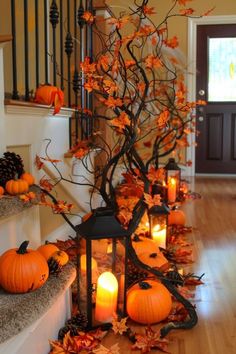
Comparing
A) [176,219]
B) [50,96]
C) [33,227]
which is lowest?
[176,219]

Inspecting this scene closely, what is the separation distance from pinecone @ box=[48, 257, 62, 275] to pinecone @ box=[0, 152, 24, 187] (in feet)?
1.19

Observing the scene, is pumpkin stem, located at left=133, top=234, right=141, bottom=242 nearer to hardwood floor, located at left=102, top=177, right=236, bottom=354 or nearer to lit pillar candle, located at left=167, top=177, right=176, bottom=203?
hardwood floor, located at left=102, top=177, right=236, bottom=354

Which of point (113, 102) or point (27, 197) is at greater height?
point (113, 102)

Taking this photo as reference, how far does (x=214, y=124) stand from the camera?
A: 19.5ft

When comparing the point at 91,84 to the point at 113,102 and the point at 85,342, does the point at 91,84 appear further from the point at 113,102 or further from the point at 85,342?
the point at 85,342

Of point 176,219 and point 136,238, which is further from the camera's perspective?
point 176,219

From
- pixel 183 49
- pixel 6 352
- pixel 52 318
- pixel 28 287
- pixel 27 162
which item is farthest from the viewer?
pixel 183 49

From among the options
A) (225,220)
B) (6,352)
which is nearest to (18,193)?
(6,352)

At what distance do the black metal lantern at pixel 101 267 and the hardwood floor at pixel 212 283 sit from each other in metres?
0.12

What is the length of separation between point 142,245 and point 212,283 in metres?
0.40

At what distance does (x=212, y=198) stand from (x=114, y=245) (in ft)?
9.00

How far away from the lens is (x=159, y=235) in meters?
2.46

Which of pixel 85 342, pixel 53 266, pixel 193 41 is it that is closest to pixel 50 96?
pixel 53 266

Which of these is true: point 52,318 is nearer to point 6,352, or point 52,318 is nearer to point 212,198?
point 6,352
